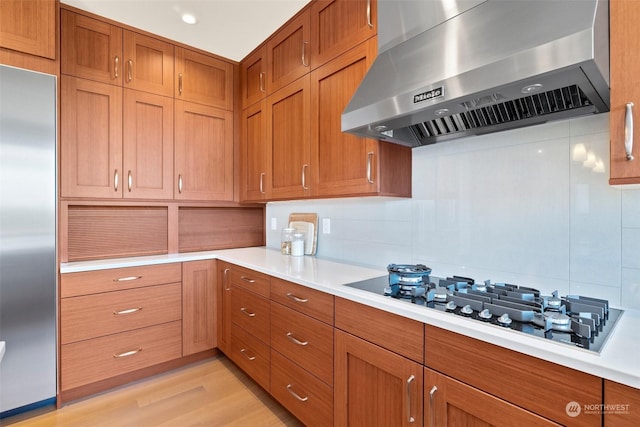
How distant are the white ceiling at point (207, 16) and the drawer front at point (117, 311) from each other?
191cm

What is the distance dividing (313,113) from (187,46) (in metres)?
1.41

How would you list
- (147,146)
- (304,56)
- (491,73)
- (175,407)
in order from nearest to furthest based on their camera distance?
1. (491,73)
2. (175,407)
3. (304,56)
4. (147,146)

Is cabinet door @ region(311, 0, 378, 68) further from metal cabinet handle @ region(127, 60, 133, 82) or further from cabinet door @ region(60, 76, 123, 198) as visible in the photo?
cabinet door @ region(60, 76, 123, 198)

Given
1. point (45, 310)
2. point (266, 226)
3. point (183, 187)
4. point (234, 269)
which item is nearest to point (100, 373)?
point (45, 310)

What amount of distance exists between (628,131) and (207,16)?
2359 millimetres

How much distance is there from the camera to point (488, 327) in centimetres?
94

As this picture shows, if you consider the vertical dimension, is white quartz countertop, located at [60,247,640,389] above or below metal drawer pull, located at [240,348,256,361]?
above

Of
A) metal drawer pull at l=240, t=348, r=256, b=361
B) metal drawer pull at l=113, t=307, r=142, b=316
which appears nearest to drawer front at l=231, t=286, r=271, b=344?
metal drawer pull at l=240, t=348, r=256, b=361

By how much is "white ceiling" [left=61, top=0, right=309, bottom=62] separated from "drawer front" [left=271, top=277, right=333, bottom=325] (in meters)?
1.76

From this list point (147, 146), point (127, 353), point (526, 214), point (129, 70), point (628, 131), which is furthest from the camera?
point (147, 146)

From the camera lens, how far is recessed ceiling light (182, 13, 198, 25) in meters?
2.15

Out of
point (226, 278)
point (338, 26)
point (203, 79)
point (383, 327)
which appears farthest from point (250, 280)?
point (203, 79)

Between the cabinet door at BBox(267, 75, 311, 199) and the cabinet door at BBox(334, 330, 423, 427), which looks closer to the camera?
the cabinet door at BBox(334, 330, 423, 427)

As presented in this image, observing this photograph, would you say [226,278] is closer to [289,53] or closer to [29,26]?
[289,53]
